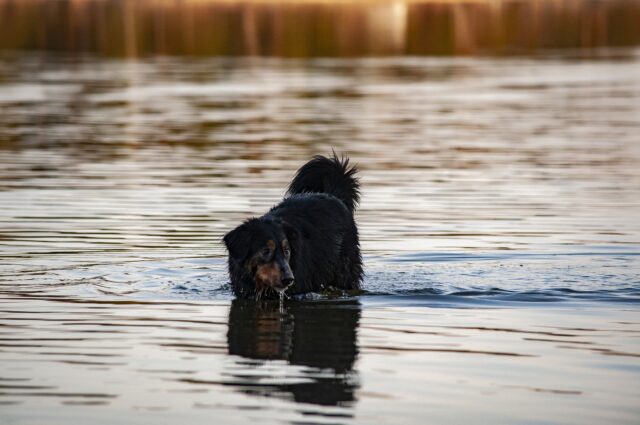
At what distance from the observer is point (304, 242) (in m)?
12.4

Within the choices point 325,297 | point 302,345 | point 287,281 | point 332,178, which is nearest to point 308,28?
point 332,178

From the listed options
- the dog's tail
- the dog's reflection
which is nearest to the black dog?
the dog's tail

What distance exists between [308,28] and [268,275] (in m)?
58.2

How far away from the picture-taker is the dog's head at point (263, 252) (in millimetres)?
11750

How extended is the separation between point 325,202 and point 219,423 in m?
5.04

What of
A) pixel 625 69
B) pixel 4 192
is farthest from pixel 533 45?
pixel 4 192

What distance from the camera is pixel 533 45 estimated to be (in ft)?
201

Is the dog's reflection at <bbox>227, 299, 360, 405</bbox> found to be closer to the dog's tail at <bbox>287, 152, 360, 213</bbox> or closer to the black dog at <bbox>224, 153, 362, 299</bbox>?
the black dog at <bbox>224, 153, 362, 299</bbox>

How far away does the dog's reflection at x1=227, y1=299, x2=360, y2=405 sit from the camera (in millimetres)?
8914

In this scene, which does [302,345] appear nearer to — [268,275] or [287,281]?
[287,281]

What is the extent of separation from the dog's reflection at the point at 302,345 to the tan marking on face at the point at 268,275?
0.22 m

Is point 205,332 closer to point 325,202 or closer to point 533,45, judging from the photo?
point 325,202

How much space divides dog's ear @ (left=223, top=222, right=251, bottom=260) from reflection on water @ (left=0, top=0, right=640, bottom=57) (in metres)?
44.3

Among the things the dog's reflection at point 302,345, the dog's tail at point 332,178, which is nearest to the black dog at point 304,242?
the dog's tail at point 332,178
